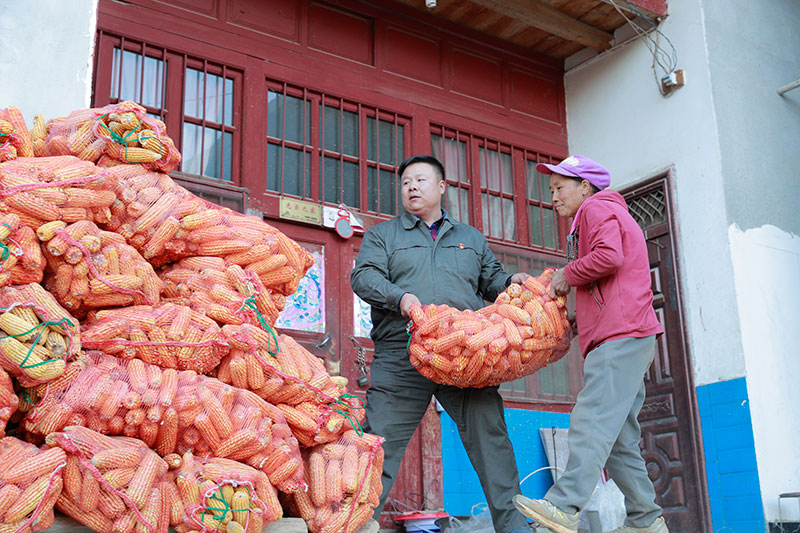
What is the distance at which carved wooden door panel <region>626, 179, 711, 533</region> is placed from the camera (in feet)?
20.1

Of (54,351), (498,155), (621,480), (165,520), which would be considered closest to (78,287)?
(54,351)

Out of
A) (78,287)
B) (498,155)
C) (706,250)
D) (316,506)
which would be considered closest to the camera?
(78,287)

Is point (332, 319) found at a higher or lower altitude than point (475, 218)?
lower

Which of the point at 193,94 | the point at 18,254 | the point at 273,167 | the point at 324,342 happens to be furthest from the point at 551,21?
the point at 18,254

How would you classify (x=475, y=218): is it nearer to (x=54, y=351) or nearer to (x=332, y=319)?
(x=332, y=319)

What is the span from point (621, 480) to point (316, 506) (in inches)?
55.2

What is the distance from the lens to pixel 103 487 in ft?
7.66

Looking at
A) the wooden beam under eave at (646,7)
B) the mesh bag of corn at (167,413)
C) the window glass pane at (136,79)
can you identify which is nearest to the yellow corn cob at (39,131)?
the mesh bag of corn at (167,413)

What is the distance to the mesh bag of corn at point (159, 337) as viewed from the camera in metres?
2.63

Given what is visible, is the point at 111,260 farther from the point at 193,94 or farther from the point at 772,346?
the point at 772,346

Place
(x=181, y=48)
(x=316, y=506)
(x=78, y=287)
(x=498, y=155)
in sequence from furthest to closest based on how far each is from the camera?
1. (x=498, y=155)
2. (x=181, y=48)
3. (x=316, y=506)
4. (x=78, y=287)

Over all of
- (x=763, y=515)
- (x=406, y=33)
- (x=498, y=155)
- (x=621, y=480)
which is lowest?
(x=763, y=515)

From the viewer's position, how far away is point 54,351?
2436 millimetres

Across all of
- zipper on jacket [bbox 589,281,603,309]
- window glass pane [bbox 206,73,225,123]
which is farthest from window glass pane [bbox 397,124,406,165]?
zipper on jacket [bbox 589,281,603,309]
